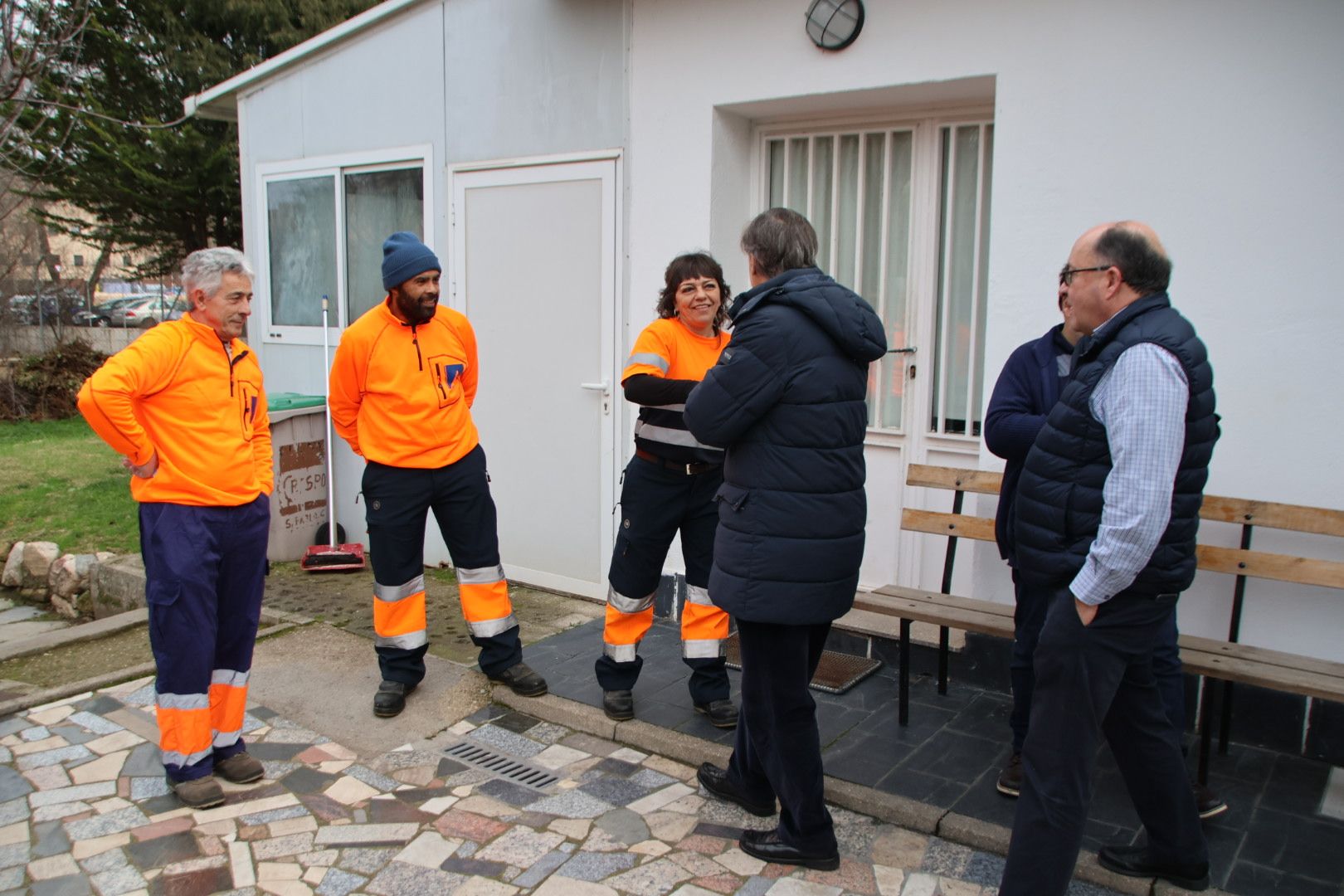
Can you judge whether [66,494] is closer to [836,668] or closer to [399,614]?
[399,614]

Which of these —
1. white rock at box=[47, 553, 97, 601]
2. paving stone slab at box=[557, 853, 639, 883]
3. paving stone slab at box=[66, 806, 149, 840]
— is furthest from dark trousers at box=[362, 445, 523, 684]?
white rock at box=[47, 553, 97, 601]

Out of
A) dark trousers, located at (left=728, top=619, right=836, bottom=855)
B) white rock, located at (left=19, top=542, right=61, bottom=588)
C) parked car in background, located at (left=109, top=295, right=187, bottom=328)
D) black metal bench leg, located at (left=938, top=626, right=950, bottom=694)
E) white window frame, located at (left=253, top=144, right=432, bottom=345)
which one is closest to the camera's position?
dark trousers, located at (left=728, top=619, right=836, bottom=855)

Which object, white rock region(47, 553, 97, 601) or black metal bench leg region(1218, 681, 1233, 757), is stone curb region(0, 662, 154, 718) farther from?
black metal bench leg region(1218, 681, 1233, 757)

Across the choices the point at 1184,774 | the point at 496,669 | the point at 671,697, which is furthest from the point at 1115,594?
the point at 496,669

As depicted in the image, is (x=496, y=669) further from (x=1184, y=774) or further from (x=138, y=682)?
(x=1184, y=774)

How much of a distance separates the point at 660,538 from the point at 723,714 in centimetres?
79

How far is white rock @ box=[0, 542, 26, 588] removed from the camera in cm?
793

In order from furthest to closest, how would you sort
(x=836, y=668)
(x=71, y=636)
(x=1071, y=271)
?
(x=71, y=636) < (x=836, y=668) < (x=1071, y=271)

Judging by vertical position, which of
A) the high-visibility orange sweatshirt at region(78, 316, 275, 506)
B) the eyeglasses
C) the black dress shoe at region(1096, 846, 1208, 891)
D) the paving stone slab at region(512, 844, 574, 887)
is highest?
the eyeglasses

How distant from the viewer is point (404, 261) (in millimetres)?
4441

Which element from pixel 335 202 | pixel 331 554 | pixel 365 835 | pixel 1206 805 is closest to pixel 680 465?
pixel 365 835

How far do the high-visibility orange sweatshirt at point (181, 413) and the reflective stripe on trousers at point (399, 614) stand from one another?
872mm

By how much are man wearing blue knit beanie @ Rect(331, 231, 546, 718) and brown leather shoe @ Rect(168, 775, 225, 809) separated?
845 millimetres

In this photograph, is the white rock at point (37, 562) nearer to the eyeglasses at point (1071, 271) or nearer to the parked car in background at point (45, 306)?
the eyeglasses at point (1071, 271)
